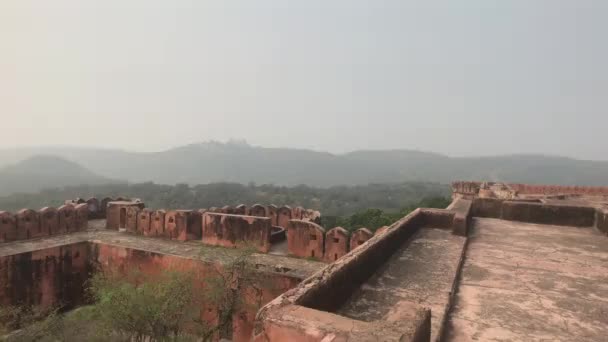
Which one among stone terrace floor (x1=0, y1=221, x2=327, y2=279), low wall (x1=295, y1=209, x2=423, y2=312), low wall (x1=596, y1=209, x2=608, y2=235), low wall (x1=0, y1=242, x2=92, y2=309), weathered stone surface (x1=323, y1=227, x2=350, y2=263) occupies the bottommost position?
low wall (x1=0, y1=242, x2=92, y2=309)

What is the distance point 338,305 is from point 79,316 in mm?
8830

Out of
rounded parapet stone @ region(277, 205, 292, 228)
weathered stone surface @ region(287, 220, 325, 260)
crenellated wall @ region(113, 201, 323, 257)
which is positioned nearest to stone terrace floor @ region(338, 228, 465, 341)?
weathered stone surface @ region(287, 220, 325, 260)

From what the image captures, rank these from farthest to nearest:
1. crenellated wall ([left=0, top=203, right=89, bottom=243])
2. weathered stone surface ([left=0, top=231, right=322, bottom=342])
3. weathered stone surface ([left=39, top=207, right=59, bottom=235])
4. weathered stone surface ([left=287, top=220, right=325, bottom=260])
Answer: weathered stone surface ([left=39, top=207, right=59, bottom=235]) → crenellated wall ([left=0, top=203, right=89, bottom=243]) → weathered stone surface ([left=287, top=220, right=325, bottom=260]) → weathered stone surface ([left=0, top=231, right=322, bottom=342])

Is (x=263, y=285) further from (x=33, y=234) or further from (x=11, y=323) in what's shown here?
(x=33, y=234)

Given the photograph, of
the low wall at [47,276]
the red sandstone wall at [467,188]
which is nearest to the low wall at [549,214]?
the low wall at [47,276]

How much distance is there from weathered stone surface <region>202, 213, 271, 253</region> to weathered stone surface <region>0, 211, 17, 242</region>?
562 centimetres

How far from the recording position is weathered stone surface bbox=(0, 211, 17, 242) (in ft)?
39.0

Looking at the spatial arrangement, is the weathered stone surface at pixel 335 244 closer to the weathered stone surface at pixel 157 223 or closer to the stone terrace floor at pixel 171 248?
the stone terrace floor at pixel 171 248

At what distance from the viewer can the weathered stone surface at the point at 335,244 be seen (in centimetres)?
1039

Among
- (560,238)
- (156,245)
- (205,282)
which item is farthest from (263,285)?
(560,238)

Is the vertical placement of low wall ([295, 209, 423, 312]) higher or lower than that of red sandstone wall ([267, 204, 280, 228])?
higher

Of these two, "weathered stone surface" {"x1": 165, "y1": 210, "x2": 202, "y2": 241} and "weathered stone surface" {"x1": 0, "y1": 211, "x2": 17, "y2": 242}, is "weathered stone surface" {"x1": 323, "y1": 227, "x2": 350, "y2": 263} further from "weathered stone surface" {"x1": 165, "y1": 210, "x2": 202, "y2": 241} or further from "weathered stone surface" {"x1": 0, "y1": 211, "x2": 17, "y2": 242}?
"weathered stone surface" {"x1": 0, "y1": 211, "x2": 17, "y2": 242}

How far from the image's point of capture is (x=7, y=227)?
39.4 ft

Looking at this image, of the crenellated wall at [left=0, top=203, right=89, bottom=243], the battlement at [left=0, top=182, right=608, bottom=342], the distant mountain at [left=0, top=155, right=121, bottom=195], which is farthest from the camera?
the distant mountain at [left=0, top=155, right=121, bottom=195]
